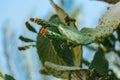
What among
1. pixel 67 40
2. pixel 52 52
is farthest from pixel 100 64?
pixel 67 40

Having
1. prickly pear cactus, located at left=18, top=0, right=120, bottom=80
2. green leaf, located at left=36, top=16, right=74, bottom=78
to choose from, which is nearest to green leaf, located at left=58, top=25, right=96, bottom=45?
prickly pear cactus, located at left=18, top=0, right=120, bottom=80

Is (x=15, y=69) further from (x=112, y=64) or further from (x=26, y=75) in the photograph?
(x=112, y=64)

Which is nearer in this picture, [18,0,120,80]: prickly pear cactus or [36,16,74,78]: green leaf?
[18,0,120,80]: prickly pear cactus

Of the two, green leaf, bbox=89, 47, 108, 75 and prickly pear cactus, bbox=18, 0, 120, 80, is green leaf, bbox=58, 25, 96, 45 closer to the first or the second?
prickly pear cactus, bbox=18, 0, 120, 80

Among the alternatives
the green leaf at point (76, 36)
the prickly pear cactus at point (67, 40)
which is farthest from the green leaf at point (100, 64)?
the green leaf at point (76, 36)

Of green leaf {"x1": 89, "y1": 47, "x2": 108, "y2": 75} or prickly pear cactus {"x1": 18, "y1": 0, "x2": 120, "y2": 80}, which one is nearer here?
prickly pear cactus {"x1": 18, "y1": 0, "x2": 120, "y2": 80}

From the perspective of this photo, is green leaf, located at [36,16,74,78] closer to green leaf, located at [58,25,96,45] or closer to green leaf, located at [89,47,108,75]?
green leaf, located at [89,47,108,75]

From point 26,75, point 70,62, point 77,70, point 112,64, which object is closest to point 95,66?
point 70,62

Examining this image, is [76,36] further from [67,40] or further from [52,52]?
[52,52]

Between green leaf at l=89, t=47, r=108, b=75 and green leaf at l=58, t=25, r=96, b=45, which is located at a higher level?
green leaf at l=89, t=47, r=108, b=75
